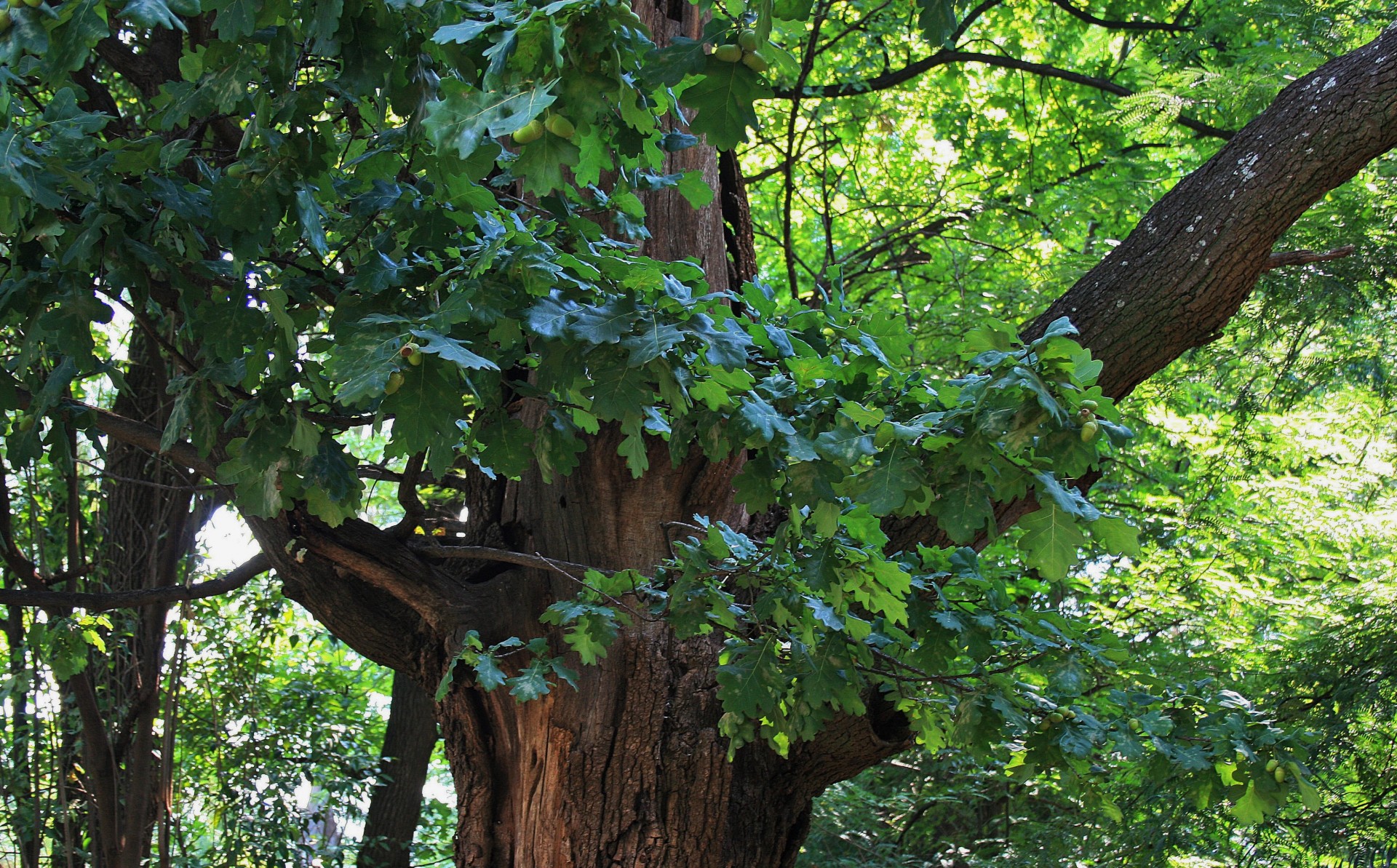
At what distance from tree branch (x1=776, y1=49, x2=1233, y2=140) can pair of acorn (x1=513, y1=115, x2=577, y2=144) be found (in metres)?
4.82

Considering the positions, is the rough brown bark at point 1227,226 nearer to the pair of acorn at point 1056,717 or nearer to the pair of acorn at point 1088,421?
the pair of acorn at point 1056,717

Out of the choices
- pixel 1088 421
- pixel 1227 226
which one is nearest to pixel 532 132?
pixel 1088 421

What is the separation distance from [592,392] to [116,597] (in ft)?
8.34

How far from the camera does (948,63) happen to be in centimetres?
683

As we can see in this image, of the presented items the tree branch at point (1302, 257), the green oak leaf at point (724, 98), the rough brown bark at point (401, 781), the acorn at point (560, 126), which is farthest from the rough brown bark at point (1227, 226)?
the rough brown bark at point (401, 781)

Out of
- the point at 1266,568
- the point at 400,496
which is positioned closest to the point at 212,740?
the point at 400,496

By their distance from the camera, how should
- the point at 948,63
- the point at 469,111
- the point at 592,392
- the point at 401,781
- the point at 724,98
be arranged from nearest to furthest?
the point at 469,111 → the point at 724,98 → the point at 592,392 → the point at 948,63 → the point at 401,781

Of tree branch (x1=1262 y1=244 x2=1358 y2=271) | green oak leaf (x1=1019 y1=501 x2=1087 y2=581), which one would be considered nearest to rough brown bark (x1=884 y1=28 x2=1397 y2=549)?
tree branch (x1=1262 y1=244 x2=1358 y2=271)

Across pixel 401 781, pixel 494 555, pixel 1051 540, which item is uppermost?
pixel 401 781

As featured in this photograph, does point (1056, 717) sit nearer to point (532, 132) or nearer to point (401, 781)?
point (532, 132)

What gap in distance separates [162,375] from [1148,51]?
6043 mm

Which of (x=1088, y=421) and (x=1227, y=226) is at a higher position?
(x=1227, y=226)

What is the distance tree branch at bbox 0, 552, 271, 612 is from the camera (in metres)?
3.53

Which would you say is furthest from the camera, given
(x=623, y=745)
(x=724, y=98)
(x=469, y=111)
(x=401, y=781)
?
(x=401, y=781)
